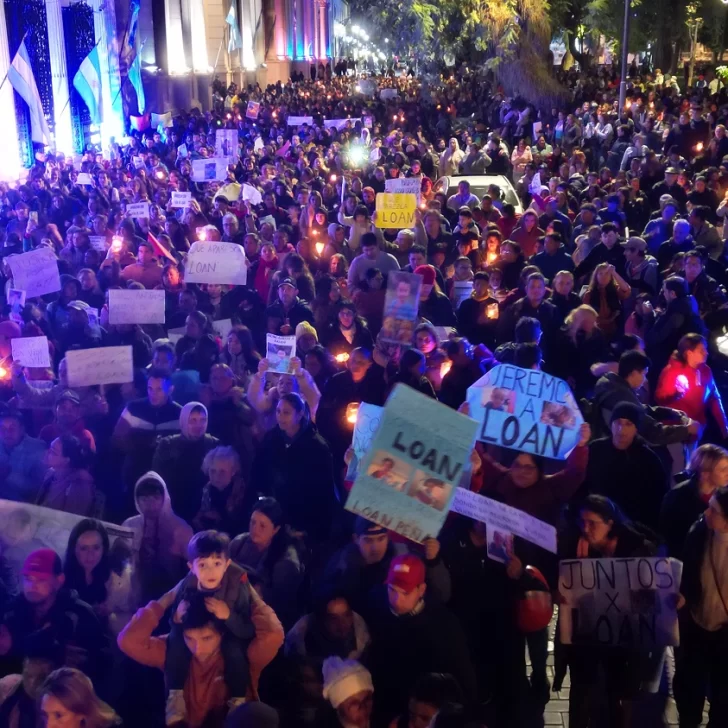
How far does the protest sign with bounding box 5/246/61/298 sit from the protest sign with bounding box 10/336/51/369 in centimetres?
193

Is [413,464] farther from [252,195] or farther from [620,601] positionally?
[252,195]

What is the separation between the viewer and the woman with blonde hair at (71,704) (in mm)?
3572

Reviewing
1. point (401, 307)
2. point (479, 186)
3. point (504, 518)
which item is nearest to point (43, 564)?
point (504, 518)

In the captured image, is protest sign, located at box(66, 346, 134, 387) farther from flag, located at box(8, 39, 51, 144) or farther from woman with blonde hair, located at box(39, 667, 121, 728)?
flag, located at box(8, 39, 51, 144)

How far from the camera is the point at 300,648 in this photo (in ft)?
13.3

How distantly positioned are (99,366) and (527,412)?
3208 mm

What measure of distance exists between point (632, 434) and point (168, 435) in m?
2.92

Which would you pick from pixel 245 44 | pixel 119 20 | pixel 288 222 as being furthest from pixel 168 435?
pixel 245 44

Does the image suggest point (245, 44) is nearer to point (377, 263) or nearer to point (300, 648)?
point (377, 263)

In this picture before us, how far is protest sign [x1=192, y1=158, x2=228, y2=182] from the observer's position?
1520cm

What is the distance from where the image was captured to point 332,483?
568 centimetres

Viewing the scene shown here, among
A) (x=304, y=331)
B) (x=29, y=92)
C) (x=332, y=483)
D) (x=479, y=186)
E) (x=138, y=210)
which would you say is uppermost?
(x=29, y=92)

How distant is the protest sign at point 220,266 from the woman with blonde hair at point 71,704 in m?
5.68

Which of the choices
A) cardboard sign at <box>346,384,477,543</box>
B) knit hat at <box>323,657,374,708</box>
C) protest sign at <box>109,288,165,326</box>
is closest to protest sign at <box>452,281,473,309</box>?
protest sign at <box>109,288,165,326</box>
